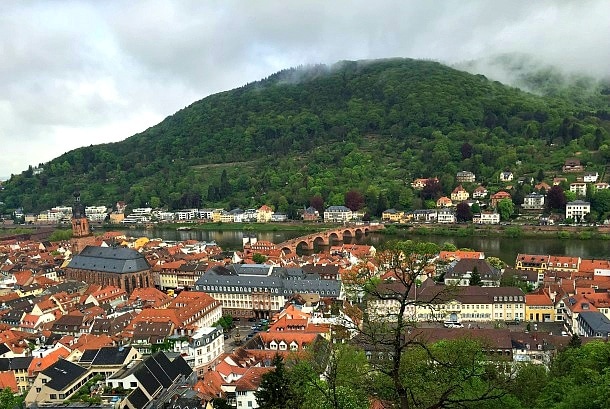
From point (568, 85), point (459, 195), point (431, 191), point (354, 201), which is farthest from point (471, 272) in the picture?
point (568, 85)

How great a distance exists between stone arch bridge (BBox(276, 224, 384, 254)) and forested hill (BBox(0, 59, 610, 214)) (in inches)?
472

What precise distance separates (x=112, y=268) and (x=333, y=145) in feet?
312

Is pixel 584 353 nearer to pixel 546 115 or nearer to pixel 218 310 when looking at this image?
pixel 218 310

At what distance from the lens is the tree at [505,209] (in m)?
81.8

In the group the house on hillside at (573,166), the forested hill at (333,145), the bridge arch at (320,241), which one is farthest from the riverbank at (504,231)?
the house on hillside at (573,166)

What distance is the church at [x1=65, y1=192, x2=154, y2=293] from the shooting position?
48.7 meters

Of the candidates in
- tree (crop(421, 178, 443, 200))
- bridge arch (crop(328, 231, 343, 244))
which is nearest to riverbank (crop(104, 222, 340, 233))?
bridge arch (crop(328, 231, 343, 244))

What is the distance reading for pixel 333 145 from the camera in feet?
456

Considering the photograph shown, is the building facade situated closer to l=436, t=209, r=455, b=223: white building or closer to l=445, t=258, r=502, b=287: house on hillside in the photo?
l=445, t=258, r=502, b=287: house on hillside

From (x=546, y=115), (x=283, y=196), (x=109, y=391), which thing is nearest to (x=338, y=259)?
(x=109, y=391)

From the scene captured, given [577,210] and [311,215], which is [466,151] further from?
[311,215]

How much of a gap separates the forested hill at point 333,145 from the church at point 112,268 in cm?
5242

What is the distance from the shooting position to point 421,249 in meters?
8.62

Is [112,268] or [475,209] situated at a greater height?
[475,209]
